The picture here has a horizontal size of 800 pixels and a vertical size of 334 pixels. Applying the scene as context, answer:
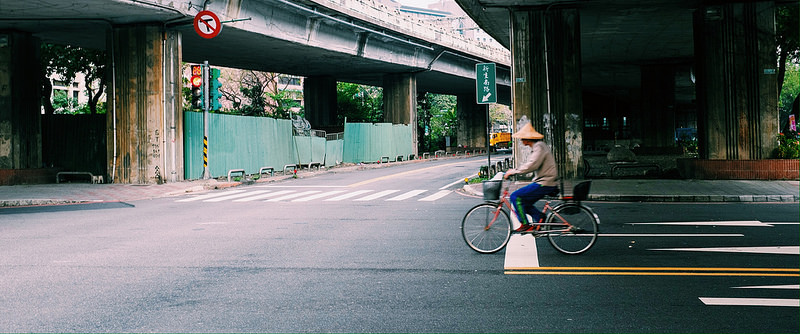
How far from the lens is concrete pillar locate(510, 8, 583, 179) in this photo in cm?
2128

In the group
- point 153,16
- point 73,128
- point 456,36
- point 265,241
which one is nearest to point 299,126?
point 73,128

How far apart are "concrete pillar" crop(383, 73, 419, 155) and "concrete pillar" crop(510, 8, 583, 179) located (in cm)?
2605

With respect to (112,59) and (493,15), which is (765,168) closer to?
(493,15)

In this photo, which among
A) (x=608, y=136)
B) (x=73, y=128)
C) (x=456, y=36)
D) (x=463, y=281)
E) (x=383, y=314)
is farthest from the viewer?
(x=608, y=136)

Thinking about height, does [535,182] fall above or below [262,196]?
above

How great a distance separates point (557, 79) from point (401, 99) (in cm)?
2664

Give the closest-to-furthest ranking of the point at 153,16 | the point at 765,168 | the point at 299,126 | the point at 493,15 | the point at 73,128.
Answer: the point at 765,168 → the point at 153,16 → the point at 493,15 → the point at 73,128 → the point at 299,126

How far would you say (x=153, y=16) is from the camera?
22.1 metres

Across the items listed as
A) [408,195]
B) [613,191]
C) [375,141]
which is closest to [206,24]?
[408,195]

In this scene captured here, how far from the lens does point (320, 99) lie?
49469mm

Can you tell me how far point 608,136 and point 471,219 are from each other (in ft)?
222

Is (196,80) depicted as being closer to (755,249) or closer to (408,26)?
(755,249)

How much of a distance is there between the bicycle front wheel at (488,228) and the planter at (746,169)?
13.7 m

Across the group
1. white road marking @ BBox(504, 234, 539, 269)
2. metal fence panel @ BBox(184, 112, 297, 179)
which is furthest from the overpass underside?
metal fence panel @ BBox(184, 112, 297, 179)
